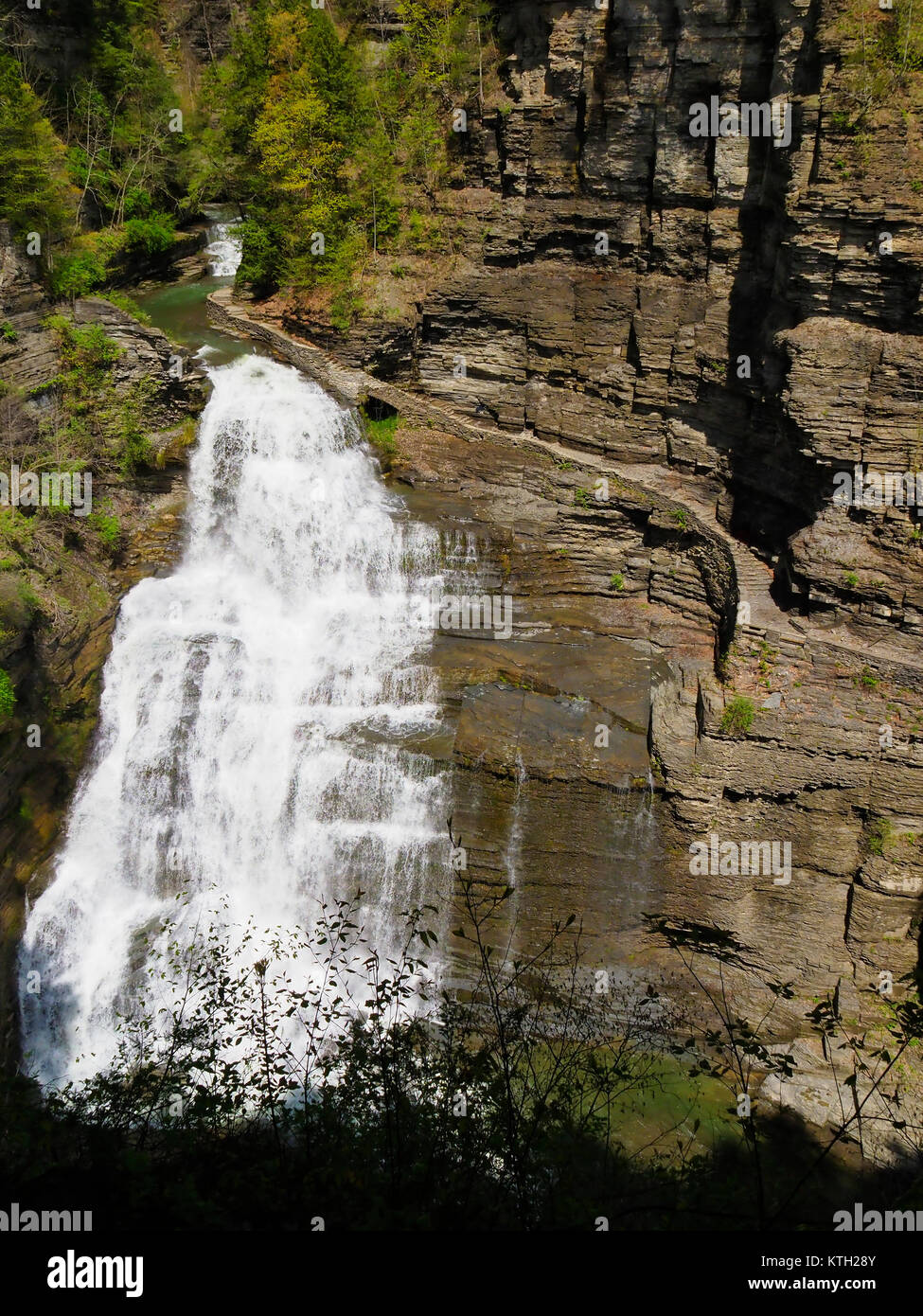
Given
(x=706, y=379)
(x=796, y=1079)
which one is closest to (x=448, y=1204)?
(x=796, y=1079)

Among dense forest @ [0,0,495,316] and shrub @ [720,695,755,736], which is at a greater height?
dense forest @ [0,0,495,316]

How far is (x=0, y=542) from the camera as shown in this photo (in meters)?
16.8

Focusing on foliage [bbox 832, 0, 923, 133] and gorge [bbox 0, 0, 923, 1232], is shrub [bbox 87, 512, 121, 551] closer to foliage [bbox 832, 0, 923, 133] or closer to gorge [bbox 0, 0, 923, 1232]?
gorge [bbox 0, 0, 923, 1232]

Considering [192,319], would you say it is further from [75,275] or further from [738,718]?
[738,718]

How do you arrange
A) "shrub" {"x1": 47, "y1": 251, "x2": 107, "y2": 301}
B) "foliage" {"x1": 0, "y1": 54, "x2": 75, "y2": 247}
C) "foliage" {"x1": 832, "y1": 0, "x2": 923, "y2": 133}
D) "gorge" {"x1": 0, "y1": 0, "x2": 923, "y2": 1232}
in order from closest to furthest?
1. "foliage" {"x1": 832, "y1": 0, "x2": 923, "y2": 133}
2. "gorge" {"x1": 0, "y1": 0, "x2": 923, "y2": 1232}
3. "foliage" {"x1": 0, "y1": 54, "x2": 75, "y2": 247}
4. "shrub" {"x1": 47, "y1": 251, "x2": 107, "y2": 301}

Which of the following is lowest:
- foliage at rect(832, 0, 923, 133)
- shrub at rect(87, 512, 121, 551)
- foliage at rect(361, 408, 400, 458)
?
shrub at rect(87, 512, 121, 551)

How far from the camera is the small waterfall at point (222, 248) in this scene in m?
28.7

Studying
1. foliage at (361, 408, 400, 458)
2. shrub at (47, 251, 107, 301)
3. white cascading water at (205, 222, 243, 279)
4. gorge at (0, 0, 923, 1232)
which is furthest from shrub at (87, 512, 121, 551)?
white cascading water at (205, 222, 243, 279)

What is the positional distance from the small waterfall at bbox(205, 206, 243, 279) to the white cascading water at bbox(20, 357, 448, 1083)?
13668 mm

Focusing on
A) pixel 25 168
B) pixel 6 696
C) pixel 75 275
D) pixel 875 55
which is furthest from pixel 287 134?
pixel 6 696

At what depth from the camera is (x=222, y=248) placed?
2950cm

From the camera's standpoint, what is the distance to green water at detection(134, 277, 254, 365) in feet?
75.3

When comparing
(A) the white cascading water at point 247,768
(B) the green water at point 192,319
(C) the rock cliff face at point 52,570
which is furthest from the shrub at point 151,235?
(A) the white cascading water at point 247,768

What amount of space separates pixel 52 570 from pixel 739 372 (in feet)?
47.8
